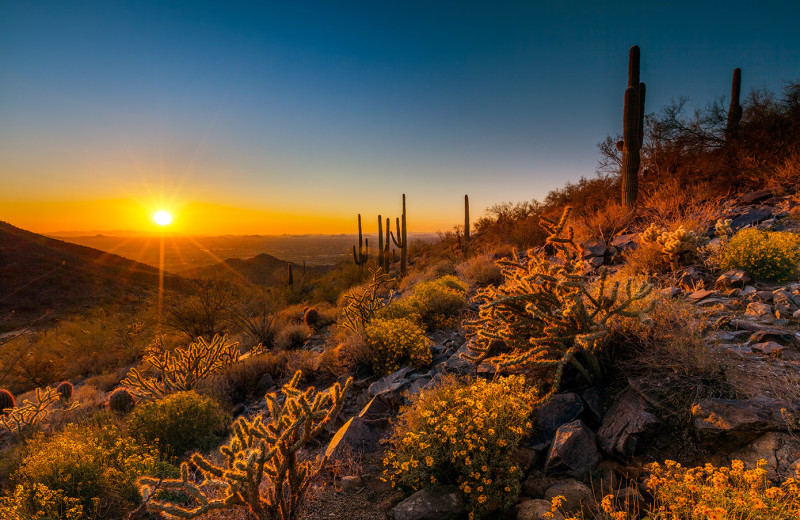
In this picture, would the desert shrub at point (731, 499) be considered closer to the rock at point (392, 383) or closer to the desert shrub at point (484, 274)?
the rock at point (392, 383)

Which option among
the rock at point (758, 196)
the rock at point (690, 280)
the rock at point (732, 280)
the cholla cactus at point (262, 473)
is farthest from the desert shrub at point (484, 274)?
the cholla cactus at point (262, 473)

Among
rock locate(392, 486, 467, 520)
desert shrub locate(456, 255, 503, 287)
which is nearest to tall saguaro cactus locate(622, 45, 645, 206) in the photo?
desert shrub locate(456, 255, 503, 287)

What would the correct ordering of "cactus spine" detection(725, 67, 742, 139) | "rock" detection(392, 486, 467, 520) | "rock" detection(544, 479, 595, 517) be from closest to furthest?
"rock" detection(544, 479, 595, 517) → "rock" detection(392, 486, 467, 520) → "cactus spine" detection(725, 67, 742, 139)

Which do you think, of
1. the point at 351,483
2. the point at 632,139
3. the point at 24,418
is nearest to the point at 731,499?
the point at 351,483

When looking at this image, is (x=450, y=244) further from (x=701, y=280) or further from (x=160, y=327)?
(x=701, y=280)

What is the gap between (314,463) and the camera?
13.4 ft

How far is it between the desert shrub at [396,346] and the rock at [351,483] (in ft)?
8.78

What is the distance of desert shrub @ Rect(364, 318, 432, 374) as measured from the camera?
6430 millimetres

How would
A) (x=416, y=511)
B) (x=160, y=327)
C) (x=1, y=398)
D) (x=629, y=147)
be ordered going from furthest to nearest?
1. (x=160, y=327)
2. (x=629, y=147)
3. (x=1, y=398)
4. (x=416, y=511)

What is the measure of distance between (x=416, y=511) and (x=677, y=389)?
2.58m

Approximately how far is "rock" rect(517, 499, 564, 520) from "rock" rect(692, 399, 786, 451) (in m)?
1.35

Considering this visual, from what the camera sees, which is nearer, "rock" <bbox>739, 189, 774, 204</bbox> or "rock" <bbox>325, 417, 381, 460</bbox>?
"rock" <bbox>325, 417, 381, 460</bbox>

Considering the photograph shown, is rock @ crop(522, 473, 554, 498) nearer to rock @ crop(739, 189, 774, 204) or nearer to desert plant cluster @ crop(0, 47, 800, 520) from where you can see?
desert plant cluster @ crop(0, 47, 800, 520)

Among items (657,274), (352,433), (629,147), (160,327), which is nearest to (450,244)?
(629,147)
